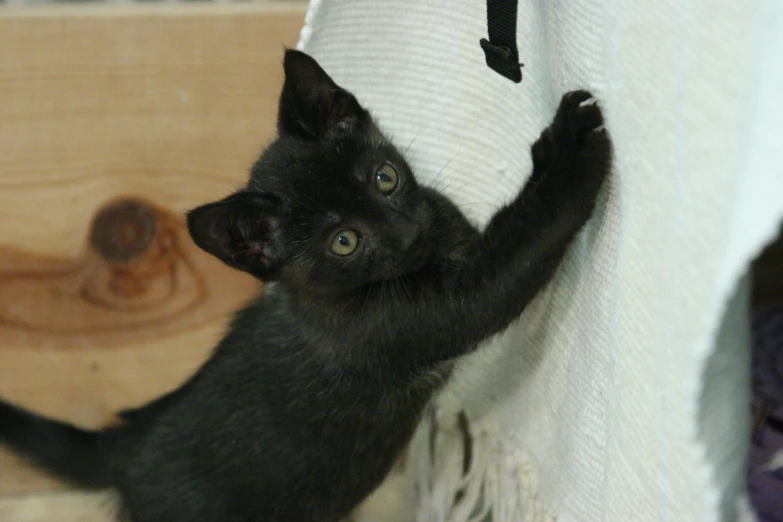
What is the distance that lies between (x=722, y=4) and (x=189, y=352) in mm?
1176

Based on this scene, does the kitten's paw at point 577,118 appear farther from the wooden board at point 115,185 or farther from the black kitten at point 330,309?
the wooden board at point 115,185

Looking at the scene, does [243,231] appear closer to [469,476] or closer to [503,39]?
[503,39]

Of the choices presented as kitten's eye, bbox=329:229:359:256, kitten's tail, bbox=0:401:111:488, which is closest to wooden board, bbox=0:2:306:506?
kitten's tail, bbox=0:401:111:488

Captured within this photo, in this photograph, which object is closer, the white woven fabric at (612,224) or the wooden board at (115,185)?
the white woven fabric at (612,224)

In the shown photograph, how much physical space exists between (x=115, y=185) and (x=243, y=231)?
61 centimetres

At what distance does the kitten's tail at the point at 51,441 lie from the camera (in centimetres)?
115

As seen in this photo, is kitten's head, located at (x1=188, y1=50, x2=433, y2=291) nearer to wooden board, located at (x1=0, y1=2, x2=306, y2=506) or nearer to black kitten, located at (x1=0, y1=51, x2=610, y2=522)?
black kitten, located at (x1=0, y1=51, x2=610, y2=522)

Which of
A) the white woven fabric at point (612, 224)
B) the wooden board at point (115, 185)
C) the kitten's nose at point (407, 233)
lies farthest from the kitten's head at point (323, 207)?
the wooden board at point (115, 185)

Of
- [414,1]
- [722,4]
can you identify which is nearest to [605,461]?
[722,4]

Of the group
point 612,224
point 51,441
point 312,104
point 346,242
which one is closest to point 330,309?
Answer: point 346,242

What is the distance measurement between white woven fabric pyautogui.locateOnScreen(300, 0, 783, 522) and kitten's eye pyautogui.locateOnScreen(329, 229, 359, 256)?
223mm

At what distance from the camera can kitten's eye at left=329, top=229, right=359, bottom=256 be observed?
87cm

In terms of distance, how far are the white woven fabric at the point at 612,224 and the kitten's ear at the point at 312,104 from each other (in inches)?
6.5

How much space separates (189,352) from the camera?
1.40m
